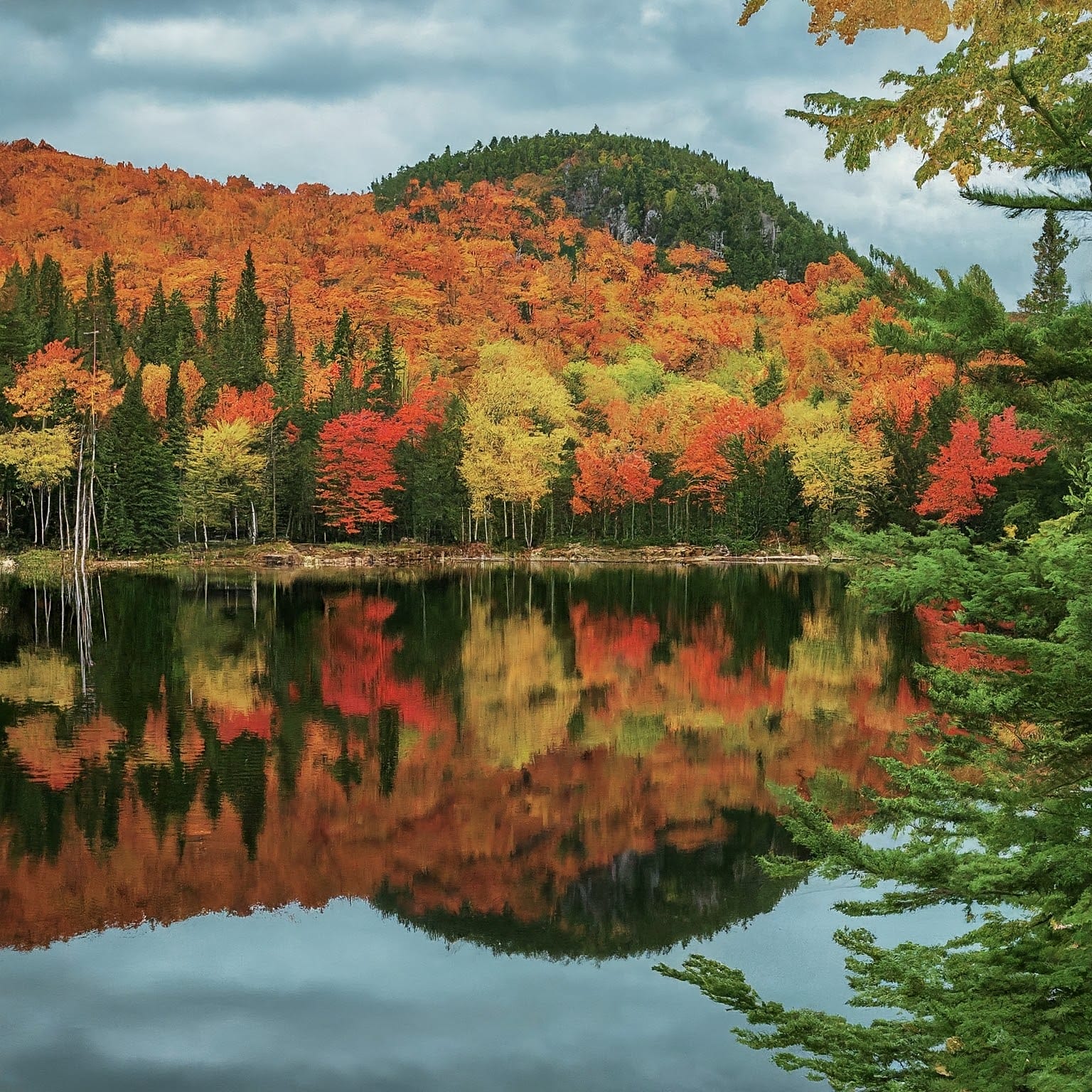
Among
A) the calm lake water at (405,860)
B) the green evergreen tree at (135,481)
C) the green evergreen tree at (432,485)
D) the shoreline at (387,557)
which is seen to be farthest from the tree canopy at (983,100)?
the green evergreen tree at (432,485)

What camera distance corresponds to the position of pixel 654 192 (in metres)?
154

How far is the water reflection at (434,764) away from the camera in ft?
38.4

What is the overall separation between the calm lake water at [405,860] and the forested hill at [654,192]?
373 ft

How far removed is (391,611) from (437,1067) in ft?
89.1

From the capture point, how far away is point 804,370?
8544 cm

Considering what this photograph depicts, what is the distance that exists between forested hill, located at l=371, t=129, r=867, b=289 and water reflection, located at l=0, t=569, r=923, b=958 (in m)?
108

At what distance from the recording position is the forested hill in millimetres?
141625

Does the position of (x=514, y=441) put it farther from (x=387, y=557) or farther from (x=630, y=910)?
(x=630, y=910)

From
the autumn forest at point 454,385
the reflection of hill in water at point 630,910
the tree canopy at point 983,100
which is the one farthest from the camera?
the autumn forest at point 454,385

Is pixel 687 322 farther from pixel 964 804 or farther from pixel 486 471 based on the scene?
pixel 964 804

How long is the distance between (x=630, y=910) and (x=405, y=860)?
2.76 metres

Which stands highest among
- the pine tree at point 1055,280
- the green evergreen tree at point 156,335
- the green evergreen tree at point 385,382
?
the green evergreen tree at point 156,335

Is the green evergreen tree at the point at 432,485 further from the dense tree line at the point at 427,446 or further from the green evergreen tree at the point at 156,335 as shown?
the green evergreen tree at the point at 156,335

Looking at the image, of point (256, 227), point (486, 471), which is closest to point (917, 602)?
point (486, 471)
